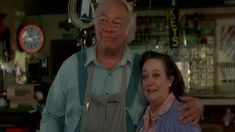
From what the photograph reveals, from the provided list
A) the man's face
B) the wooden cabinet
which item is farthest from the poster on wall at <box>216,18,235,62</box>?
the man's face

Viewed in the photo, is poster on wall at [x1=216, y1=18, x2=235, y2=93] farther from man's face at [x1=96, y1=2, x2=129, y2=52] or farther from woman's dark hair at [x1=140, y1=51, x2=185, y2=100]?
man's face at [x1=96, y1=2, x2=129, y2=52]

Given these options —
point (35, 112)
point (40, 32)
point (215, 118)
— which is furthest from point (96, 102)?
point (40, 32)

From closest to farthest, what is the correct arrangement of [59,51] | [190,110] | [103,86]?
[190,110]
[103,86]
[59,51]

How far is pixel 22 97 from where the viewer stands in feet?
15.4

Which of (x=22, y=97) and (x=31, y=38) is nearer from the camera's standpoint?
(x=22, y=97)

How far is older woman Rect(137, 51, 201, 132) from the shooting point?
6.22 ft

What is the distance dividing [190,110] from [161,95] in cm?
15

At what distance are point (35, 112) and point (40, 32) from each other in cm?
342

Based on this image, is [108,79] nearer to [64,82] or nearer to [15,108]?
[64,82]

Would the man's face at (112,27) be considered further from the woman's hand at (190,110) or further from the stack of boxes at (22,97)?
the stack of boxes at (22,97)

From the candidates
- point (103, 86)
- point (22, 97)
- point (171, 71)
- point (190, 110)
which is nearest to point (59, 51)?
point (22, 97)

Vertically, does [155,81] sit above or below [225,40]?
below

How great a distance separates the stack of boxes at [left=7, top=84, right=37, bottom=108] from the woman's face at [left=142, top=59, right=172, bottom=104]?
9.70 ft

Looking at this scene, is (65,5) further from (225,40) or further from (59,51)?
(225,40)
